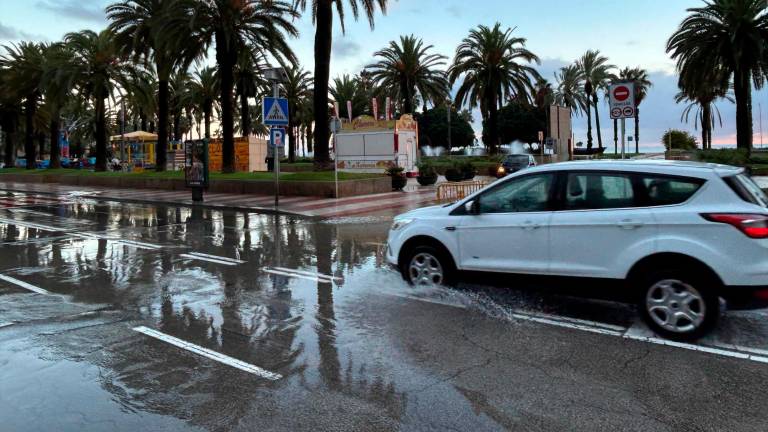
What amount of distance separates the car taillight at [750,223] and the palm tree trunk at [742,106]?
33.6 m

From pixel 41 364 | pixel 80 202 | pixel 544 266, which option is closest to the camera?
pixel 41 364

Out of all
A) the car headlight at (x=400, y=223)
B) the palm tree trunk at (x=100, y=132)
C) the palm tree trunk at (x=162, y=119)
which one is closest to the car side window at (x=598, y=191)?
the car headlight at (x=400, y=223)

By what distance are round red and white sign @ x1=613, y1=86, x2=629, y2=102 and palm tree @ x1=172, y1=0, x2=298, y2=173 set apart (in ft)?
61.7

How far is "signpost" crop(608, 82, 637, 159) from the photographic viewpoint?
12.4 metres

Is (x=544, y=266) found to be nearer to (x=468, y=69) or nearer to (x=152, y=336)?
(x=152, y=336)

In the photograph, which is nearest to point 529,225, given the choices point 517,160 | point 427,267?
point 427,267

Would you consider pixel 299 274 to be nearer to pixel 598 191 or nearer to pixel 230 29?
pixel 598 191

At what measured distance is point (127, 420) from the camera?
381 centimetres

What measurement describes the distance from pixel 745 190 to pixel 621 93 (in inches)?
311

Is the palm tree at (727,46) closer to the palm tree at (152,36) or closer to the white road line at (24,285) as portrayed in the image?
the palm tree at (152,36)

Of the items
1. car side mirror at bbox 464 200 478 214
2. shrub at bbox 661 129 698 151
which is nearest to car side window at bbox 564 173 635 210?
car side mirror at bbox 464 200 478 214

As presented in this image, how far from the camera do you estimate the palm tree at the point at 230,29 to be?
2750cm

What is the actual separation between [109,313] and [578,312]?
505cm

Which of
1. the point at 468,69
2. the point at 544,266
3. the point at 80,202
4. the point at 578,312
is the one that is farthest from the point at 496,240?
the point at 468,69
